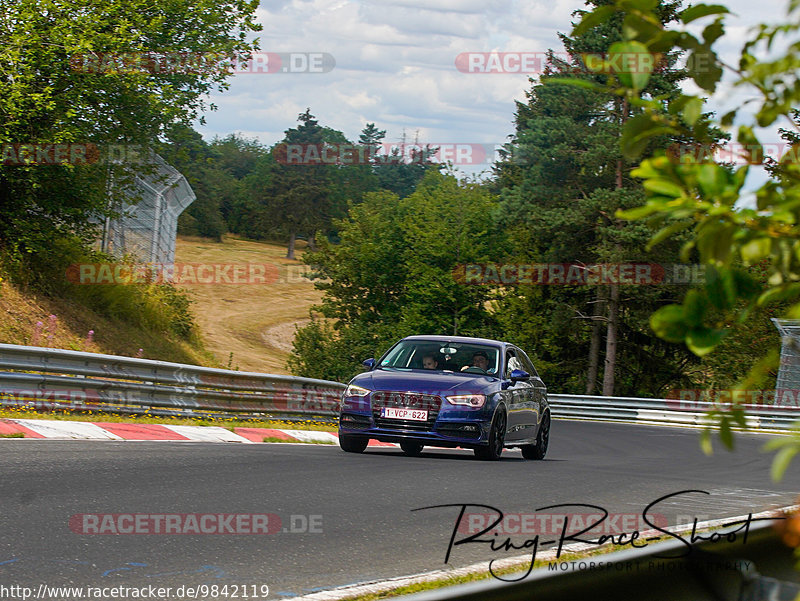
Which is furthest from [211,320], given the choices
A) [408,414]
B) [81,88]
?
[408,414]

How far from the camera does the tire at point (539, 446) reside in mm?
15252

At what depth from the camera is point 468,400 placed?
42.5ft

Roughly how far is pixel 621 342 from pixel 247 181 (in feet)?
321

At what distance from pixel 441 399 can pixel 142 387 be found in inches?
190

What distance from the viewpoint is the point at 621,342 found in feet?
191

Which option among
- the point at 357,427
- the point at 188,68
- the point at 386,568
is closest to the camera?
the point at 386,568

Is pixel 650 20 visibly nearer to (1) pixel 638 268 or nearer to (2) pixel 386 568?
(2) pixel 386 568

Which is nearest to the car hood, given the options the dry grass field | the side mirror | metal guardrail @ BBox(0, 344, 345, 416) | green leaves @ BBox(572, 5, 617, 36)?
the side mirror

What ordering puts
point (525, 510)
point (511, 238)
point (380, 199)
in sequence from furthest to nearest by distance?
point (380, 199) < point (511, 238) < point (525, 510)

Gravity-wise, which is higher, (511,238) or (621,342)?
(511,238)

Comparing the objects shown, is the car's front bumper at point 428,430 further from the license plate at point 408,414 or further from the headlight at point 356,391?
the headlight at point 356,391

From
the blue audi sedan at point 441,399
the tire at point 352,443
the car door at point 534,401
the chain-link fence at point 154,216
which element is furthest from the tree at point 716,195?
the chain-link fence at point 154,216

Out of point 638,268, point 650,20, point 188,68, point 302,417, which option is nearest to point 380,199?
point 638,268

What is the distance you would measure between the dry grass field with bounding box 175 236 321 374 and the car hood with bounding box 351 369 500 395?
1604 inches
